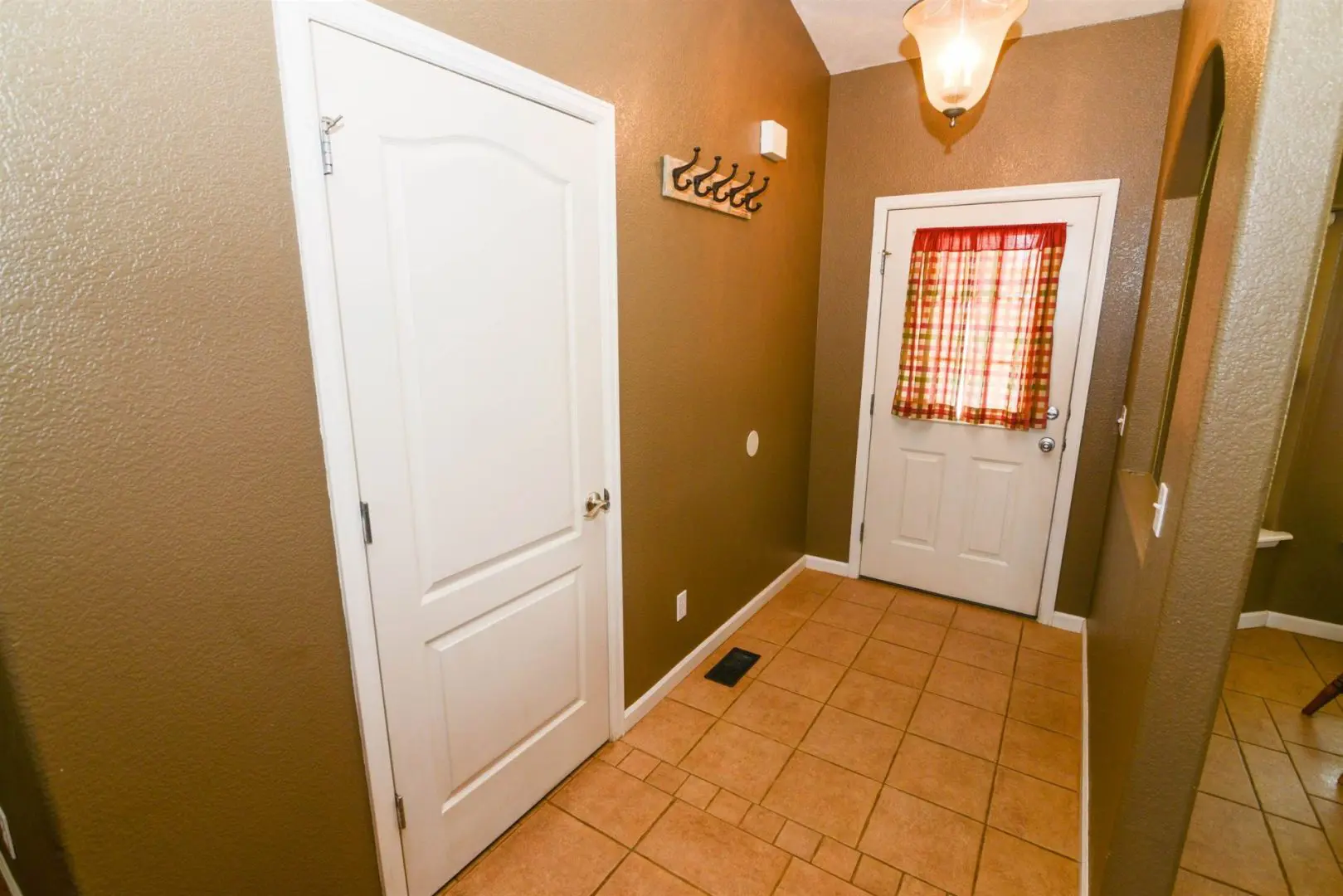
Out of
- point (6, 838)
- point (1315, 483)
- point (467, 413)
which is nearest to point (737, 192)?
point (467, 413)

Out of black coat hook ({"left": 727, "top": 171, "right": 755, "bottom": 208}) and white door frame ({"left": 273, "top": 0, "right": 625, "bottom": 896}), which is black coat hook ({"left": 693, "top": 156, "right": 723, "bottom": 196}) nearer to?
black coat hook ({"left": 727, "top": 171, "right": 755, "bottom": 208})

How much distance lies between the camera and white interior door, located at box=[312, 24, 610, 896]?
1.23 metres

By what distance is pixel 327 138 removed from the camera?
1.12 metres

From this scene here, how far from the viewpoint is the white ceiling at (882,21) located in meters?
2.39

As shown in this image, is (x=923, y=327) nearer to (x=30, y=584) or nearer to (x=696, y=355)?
(x=696, y=355)

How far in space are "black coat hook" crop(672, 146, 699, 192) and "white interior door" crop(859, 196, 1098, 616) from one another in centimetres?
144

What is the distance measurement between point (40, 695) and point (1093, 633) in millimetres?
3127

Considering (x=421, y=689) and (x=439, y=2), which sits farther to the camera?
(x=421, y=689)

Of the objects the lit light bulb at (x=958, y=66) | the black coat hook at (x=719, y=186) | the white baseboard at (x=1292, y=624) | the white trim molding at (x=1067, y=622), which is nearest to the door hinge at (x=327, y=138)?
the black coat hook at (x=719, y=186)

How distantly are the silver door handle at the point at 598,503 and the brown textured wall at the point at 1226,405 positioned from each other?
1.38 meters

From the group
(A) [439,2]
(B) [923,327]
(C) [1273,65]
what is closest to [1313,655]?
(B) [923,327]

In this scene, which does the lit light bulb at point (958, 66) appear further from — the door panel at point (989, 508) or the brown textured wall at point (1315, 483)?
the brown textured wall at point (1315, 483)

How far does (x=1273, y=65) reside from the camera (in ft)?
3.07

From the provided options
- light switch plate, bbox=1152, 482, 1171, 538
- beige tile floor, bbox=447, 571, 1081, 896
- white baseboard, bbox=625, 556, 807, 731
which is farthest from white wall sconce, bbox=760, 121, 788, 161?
beige tile floor, bbox=447, 571, 1081, 896
